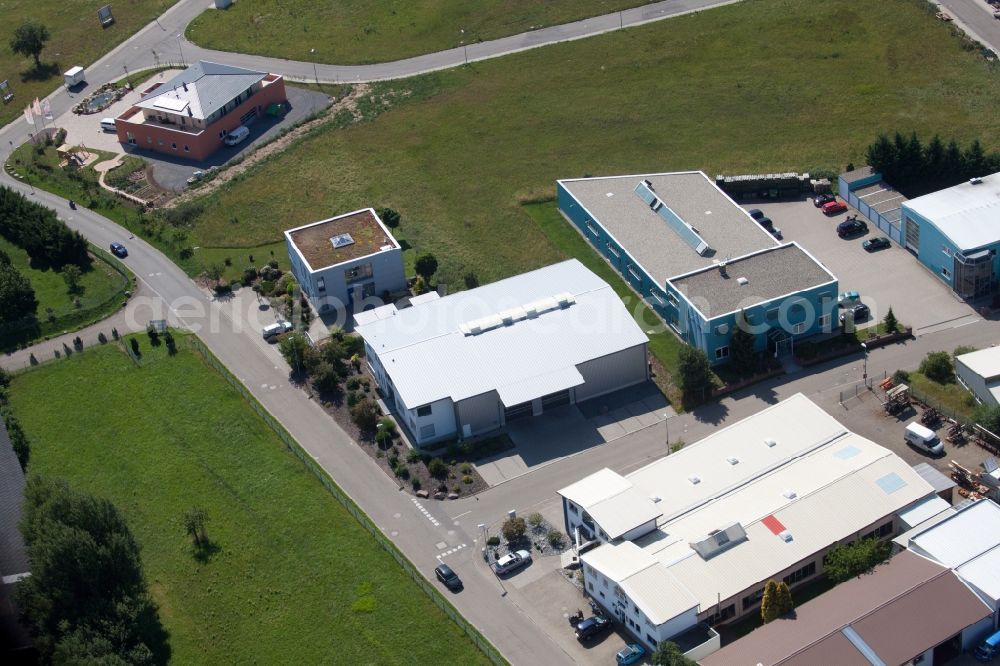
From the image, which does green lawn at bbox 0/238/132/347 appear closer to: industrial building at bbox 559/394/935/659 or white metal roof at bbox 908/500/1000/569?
industrial building at bbox 559/394/935/659

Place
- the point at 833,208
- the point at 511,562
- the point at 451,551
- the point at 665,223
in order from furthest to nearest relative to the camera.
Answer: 1. the point at 833,208
2. the point at 665,223
3. the point at 451,551
4. the point at 511,562

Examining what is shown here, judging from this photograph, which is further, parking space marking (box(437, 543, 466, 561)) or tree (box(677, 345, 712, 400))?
tree (box(677, 345, 712, 400))

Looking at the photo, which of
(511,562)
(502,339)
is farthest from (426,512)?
(502,339)

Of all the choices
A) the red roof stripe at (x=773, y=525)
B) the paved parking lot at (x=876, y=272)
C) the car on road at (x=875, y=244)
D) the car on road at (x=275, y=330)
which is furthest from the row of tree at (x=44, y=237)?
the car on road at (x=875, y=244)

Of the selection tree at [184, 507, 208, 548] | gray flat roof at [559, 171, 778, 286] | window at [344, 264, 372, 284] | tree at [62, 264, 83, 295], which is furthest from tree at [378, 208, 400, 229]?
tree at [184, 507, 208, 548]

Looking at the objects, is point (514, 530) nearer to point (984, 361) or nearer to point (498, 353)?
point (498, 353)

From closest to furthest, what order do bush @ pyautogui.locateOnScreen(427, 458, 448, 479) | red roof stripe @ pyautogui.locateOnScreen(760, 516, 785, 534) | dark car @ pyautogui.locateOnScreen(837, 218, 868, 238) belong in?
red roof stripe @ pyautogui.locateOnScreen(760, 516, 785, 534)
bush @ pyautogui.locateOnScreen(427, 458, 448, 479)
dark car @ pyautogui.locateOnScreen(837, 218, 868, 238)
